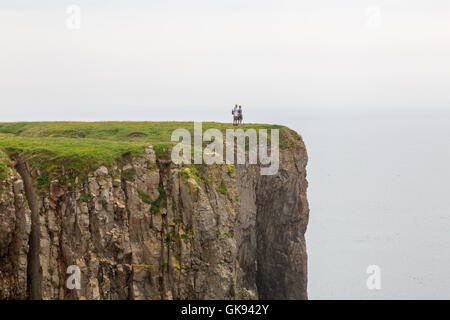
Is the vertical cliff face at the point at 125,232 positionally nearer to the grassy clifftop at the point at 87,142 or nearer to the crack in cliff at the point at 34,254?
the crack in cliff at the point at 34,254

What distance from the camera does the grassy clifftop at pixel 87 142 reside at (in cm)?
4088

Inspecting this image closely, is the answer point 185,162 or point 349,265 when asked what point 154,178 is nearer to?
point 185,162

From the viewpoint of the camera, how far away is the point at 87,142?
152 feet

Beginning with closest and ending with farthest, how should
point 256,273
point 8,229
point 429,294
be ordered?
point 8,229
point 256,273
point 429,294

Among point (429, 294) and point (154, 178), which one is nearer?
point (154, 178)

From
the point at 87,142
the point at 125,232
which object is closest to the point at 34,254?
the point at 125,232

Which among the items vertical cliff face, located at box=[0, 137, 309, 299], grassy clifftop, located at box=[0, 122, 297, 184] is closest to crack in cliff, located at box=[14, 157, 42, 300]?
vertical cliff face, located at box=[0, 137, 309, 299]

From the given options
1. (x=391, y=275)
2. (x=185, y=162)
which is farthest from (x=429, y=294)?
(x=185, y=162)

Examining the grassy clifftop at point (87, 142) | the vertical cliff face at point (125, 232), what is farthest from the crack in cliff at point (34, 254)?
the grassy clifftop at point (87, 142)

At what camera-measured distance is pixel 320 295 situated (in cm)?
13788

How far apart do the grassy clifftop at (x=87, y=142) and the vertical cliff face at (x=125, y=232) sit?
73cm

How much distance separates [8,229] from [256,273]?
2362 cm

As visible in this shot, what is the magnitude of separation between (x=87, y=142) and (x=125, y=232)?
8.99m

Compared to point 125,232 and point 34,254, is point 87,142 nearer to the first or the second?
point 125,232
